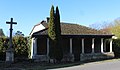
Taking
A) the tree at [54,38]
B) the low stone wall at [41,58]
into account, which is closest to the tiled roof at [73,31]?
the tree at [54,38]

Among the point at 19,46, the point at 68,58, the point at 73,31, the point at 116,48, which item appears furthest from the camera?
the point at 116,48

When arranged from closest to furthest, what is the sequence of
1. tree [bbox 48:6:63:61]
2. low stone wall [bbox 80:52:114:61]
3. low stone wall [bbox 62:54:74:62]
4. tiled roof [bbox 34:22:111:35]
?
tree [bbox 48:6:63:61] → low stone wall [bbox 62:54:74:62] → low stone wall [bbox 80:52:114:61] → tiled roof [bbox 34:22:111:35]

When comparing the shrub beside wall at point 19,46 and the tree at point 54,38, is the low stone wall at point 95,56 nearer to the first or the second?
the tree at point 54,38

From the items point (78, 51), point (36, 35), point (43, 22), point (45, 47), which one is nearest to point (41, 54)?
point (45, 47)

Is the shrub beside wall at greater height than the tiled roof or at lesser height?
lesser

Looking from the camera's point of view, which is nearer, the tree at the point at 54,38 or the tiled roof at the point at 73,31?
the tree at the point at 54,38

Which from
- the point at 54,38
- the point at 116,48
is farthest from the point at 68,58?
the point at 116,48

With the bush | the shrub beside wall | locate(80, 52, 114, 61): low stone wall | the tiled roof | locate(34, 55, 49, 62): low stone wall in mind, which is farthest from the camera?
the bush

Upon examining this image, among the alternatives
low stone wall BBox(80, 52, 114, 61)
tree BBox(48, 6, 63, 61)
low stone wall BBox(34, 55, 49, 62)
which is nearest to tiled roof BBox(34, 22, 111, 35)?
tree BBox(48, 6, 63, 61)

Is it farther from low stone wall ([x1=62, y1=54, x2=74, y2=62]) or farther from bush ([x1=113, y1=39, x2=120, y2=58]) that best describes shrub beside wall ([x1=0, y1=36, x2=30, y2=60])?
bush ([x1=113, y1=39, x2=120, y2=58])

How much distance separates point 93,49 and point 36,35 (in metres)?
7.88

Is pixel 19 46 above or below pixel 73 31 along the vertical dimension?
below

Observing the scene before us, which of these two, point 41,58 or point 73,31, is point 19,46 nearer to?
point 41,58

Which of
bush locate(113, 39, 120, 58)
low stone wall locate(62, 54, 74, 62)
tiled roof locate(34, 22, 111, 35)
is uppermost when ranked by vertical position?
tiled roof locate(34, 22, 111, 35)
